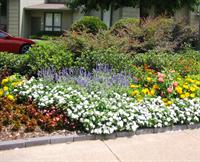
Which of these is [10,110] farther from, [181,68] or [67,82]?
[181,68]

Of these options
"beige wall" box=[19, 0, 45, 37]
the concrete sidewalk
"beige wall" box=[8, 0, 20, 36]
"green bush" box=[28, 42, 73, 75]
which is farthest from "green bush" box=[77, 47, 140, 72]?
"beige wall" box=[19, 0, 45, 37]

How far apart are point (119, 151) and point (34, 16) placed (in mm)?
31032

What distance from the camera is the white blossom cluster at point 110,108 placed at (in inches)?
239

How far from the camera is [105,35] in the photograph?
10.1 m

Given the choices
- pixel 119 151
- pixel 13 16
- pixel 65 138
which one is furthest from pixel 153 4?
pixel 13 16

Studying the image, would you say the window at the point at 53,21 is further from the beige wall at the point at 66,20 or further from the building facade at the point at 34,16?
the beige wall at the point at 66,20

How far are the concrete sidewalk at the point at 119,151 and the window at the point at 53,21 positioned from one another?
96.3 feet

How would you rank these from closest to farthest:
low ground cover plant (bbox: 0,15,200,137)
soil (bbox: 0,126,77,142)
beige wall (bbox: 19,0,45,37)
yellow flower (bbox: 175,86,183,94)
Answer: soil (bbox: 0,126,77,142)
low ground cover plant (bbox: 0,15,200,137)
yellow flower (bbox: 175,86,183,94)
beige wall (bbox: 19,0,45,37)

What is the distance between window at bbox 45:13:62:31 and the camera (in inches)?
1353

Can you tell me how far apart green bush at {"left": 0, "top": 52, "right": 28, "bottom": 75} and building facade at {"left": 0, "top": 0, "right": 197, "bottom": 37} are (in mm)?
21343

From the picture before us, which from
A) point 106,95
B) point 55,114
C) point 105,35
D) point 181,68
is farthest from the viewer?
point 105,35

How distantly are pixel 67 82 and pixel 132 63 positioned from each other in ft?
A: 7.89

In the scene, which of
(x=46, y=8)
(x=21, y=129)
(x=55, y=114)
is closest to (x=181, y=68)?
(x=55, y=114)

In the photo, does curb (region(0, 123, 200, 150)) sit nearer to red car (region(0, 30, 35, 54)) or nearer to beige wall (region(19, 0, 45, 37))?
red car (region(0, 30, 35, 54))
